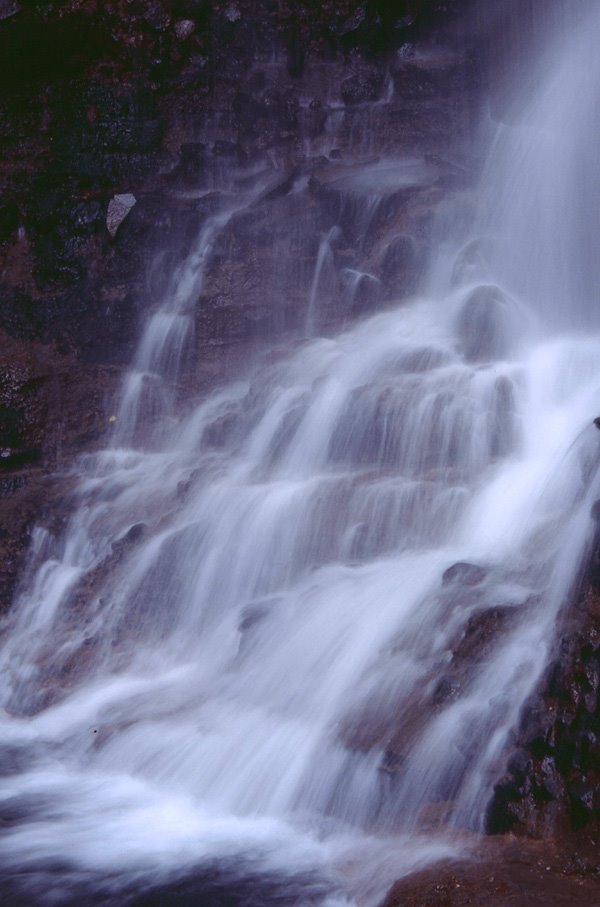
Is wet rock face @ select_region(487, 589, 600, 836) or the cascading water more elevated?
the cascading water

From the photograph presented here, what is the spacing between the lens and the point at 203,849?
6.82 meters

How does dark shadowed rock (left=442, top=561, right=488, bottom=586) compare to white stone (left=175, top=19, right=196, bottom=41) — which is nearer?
dark shadowed rock (left=442, top=561, right=488, bottom=586)

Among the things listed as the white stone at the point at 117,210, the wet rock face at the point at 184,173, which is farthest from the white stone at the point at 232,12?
the white stone at the point at 117,210

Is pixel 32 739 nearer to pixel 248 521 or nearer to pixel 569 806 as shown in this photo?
pixel 248 521

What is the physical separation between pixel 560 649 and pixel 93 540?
23.0 ft

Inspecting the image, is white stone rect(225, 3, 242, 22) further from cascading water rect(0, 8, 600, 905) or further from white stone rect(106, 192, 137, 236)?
cascading water rect(0, 8, 600, 905)

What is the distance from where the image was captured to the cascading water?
6.72m

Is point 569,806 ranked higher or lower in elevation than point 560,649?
lower

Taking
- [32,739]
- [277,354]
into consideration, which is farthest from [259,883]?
[277,354]

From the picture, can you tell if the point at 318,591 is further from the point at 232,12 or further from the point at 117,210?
the point at 232,12

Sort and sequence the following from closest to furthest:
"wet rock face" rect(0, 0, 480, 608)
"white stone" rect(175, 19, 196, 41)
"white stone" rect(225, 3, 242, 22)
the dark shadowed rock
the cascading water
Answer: the cascading water, the dark shadowed rock, "wet rock face" rect(0, 0, 480, 608), "white stone" rect(175, 19, 196, 41), "white stone" rect(225, 3, 242, 22)

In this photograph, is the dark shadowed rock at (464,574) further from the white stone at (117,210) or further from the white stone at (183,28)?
the white stone at (183,28)

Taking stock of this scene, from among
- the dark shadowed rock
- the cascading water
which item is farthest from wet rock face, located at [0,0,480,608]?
the dark shadowed rock

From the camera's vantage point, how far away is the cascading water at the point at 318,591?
22.1ft
